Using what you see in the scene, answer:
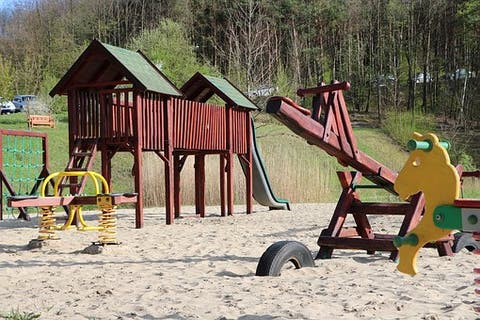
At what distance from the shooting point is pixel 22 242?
888 centimetres

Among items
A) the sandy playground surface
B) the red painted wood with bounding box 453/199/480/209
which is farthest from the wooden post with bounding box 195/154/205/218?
the red painted wood with bounding box 453/199/480/209

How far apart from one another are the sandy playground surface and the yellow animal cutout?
1.11 m

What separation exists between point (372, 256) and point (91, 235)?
4818 millimetres

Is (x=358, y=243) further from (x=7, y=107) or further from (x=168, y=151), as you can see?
(x=7, y=107)

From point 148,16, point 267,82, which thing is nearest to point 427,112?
point 267,82

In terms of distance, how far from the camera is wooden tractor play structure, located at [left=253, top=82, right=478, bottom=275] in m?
5.33

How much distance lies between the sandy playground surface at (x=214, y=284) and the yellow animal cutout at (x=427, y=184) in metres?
1.11

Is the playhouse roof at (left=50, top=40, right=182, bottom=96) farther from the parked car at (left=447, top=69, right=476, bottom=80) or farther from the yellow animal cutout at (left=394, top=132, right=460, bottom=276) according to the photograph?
the parked car at (left=447, top=69, right=476, bottom=80)

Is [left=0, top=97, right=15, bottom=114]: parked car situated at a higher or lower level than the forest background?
lower

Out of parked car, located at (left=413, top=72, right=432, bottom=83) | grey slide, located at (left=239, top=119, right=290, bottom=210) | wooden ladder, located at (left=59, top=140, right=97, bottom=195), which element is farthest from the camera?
parked car, located at (left=413, top=72, right=432, bottom=83)

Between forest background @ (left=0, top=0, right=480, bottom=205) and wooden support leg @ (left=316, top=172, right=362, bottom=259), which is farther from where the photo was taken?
forest background @ (left=0, top=0, right=480, bottom=205)

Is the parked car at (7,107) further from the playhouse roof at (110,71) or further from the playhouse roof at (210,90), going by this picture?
the playhouse roof at (110,71)

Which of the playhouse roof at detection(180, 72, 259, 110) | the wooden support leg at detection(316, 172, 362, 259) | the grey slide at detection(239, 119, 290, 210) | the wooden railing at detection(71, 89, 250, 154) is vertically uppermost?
the playhouse roof at detection(180, 72, 259, 110)

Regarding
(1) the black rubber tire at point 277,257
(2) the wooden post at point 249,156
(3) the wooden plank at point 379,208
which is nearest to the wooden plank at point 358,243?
(3) the wooden plank at point 379,208
